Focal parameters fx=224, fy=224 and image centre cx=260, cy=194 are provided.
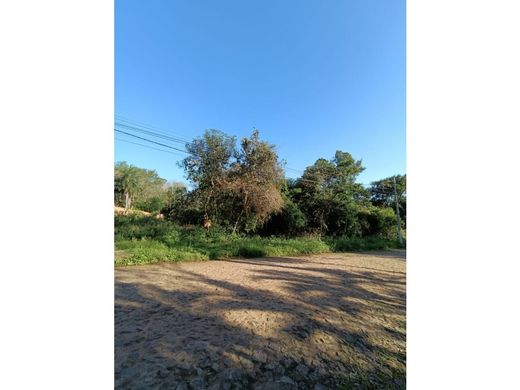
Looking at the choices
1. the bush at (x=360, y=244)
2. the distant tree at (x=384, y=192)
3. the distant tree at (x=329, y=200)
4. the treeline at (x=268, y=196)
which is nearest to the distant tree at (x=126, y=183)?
the treeline at (x=268, y=196)

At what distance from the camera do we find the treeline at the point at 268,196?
11148 mm

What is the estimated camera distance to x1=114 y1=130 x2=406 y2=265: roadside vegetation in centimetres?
861

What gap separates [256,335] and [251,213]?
9.31m

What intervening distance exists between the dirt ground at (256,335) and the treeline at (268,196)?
6.74 m

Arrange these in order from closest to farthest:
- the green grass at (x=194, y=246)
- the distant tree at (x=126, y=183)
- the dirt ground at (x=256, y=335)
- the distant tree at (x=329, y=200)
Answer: the dirt ground at (x=256, y=335) < the green grass at (x=194, y=246) < the distant tree at (x=329, y=200) < the distant tree at (x=126, y=183)

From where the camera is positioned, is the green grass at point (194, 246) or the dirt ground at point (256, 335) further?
the green grass at point (194, 246)

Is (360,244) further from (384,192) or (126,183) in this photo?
(126,183)

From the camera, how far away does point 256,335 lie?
2.49m

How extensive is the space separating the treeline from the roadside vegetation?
0.16 feet

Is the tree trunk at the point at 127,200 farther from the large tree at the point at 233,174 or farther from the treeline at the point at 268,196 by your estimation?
the large tree at the point at 233,174
